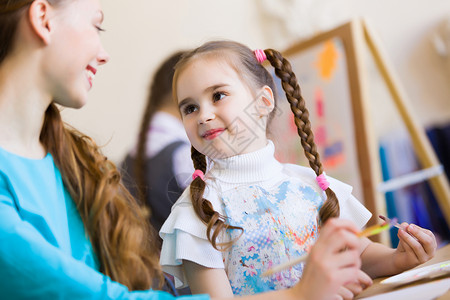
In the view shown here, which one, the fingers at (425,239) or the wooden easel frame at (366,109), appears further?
Answer: the wooden easel frame at (366,109)

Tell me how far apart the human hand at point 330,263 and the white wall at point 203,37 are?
1393mm

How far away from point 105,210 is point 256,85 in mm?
331

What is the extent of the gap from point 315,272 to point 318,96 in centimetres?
136

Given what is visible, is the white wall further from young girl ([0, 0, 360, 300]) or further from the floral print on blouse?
the floral print on blouse

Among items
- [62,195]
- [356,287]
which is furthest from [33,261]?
[356,287]

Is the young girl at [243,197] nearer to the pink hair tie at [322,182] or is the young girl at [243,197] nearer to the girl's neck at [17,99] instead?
the pink hair tie at [322,182]

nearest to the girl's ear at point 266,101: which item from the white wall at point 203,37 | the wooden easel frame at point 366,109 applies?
the wooden easel frame at point 366,109

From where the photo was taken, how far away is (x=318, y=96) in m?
1.83

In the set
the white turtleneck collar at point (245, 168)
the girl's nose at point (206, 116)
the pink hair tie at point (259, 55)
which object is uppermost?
the pink hair tie at point (259, 55)

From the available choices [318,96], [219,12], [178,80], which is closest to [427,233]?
[178,80]

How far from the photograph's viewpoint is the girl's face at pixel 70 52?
670mm

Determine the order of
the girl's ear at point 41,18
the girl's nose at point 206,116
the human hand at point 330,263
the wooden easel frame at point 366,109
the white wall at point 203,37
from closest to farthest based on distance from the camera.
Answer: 1. the human hand at point 330,263
2. the girl's ear at point 41,18
3. the girl's nose at point 206,116
4. the wooden easel frame at point 366,109
5. the white wall at point 203,37

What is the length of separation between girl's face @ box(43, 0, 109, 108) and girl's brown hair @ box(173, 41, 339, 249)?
6.9 inches

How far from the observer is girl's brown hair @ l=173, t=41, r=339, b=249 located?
2.54 feet
